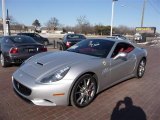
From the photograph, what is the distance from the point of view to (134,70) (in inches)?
241

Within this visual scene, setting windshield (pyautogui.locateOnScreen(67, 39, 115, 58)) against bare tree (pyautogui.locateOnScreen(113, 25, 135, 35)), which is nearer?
windshield (pyautogui.locateOnScreen(67, 39, 115, 58))

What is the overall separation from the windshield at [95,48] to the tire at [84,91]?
2.82 feet

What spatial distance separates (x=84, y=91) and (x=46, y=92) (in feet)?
3.01

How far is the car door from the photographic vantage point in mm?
4882

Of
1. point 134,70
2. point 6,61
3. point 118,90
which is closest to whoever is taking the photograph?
point 118,90

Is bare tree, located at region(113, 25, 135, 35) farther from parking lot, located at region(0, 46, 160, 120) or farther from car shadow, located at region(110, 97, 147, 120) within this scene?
car shadow, located at region(110, 97, 147, 120)

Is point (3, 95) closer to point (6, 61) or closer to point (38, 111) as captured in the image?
point (38, 111)

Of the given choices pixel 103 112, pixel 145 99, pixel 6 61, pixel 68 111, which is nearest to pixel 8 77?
pixel 6 61

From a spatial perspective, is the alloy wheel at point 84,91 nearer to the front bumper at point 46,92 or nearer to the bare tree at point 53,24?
the front bumper at point 46,92

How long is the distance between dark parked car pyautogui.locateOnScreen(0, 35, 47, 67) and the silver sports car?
3059mm

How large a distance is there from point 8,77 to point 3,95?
1.76m

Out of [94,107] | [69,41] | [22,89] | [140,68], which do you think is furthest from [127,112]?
[69,41]

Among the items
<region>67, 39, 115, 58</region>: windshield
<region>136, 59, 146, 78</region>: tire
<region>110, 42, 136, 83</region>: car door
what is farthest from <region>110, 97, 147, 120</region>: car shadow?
<region>136, 59, 146, 78</region>: tire

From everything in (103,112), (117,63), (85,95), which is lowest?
(103,112)
